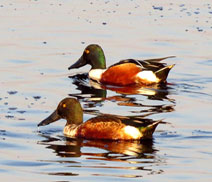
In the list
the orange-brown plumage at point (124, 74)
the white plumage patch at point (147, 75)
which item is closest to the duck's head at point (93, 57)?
the orange-brown plumage at point (124, 74)

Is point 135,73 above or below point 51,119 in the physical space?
above

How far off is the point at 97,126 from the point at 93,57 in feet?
18.4

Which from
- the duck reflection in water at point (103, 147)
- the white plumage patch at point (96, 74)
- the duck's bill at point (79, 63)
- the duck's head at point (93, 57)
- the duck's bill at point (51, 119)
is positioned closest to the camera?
the duck reflection in water at point (103, 147)

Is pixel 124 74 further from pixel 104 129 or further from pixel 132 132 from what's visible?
pixel 132 132

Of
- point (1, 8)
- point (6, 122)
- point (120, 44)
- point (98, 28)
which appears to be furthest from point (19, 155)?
point (1, 8)

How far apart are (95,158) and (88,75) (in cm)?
664

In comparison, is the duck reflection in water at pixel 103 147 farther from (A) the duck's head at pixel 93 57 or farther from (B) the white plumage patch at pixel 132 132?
(A) the duck's head at pixel 93 57

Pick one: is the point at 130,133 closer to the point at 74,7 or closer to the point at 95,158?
the point at 95,158

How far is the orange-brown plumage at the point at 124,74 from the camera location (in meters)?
17.0

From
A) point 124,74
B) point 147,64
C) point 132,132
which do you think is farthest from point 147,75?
point 132,132

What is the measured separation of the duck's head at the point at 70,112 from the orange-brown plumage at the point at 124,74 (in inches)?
163

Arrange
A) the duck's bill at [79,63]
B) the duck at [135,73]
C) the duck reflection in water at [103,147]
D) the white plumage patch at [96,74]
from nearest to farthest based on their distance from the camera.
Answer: the duck reflection in water at [103,147] → the duck at [135,73] → the white plumage patch at [96,74] → the duck's bill at [79,63]

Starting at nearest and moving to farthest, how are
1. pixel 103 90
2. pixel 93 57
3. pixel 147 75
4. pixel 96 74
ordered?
pixel 103 90 → pixel 147 75 → pixel 96 74 → pixel 93 57

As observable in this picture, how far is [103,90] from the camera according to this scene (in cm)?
1641
